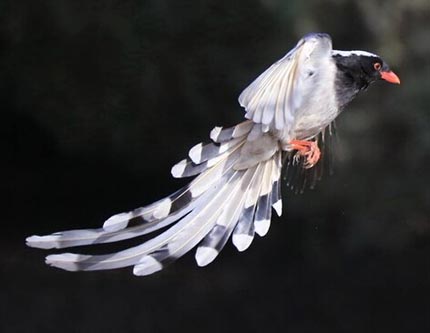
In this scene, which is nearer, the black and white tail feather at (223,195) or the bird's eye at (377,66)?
the black and white tail feather at (223,195)

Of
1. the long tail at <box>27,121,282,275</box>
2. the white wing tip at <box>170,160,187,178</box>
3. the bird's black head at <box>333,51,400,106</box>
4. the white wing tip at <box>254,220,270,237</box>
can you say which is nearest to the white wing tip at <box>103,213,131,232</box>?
the long tail at <box>27,121,282,275</box>

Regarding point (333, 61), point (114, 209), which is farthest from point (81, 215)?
point (333, 61)

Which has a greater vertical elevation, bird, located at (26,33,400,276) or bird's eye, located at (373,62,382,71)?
bird's eye, located at (373,62,382,71)

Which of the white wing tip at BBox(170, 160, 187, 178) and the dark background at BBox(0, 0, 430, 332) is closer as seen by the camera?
the white wing tip at BBox(170, 160, 187, 178)

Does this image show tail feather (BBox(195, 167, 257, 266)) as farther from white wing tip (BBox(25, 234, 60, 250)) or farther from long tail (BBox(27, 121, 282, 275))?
white wing tip (BBox(25, 234, 60, 250))

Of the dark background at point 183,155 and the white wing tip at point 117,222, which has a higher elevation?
Result: the dark background at point 183,155

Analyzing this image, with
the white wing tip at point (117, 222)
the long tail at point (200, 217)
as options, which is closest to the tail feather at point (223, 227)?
the long tail at point (200, 217)

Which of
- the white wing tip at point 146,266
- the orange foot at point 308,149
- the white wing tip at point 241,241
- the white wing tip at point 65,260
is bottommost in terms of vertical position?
the white wing tip at point 146,266

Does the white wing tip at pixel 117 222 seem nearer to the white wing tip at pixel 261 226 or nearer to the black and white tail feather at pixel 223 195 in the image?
the black and white tail feather at pixel 223 195

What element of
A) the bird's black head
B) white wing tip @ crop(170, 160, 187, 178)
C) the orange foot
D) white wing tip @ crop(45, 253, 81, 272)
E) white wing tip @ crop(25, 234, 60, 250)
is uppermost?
the bird's black head
